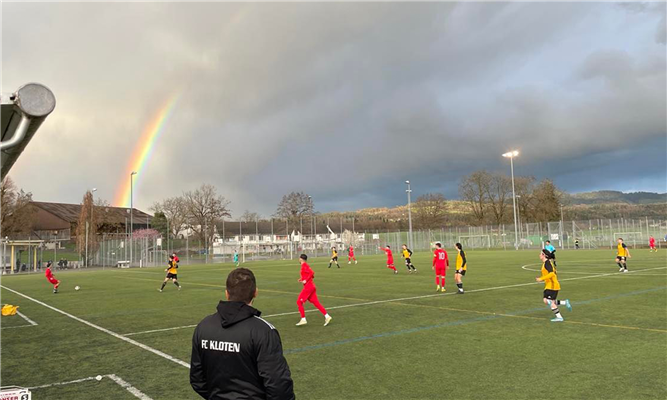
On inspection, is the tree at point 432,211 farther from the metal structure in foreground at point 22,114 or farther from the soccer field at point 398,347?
the metal structure in foreground at point 22,114

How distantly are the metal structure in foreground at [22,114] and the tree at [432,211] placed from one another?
102277 millimetres

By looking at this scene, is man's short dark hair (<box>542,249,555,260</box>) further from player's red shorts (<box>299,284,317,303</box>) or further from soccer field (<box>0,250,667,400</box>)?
player's red shorts (<box>299,284,317,303</box>)

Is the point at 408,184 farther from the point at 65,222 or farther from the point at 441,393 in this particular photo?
the point at 65,222

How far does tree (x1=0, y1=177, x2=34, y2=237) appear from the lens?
182 ft

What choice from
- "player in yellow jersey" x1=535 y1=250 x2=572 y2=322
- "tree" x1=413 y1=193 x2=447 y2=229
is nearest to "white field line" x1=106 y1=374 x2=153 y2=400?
"player in yellow jersey" x1=535 y1=250 x2=572 y2=322

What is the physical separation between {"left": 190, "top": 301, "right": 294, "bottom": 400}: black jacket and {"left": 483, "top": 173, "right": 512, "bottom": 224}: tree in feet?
298

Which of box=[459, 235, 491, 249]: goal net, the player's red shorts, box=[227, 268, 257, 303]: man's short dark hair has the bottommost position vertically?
box=[459, 235, 491, 249]: goal net

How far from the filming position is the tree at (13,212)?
182 feet

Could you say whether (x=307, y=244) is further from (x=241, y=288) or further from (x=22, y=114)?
(x=22, y=114)

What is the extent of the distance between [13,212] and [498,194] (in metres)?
82.9

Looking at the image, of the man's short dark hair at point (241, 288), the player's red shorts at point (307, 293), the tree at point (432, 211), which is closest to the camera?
the man's short dark hair at point (241, 288)

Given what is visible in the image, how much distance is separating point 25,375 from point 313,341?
17.1 ft

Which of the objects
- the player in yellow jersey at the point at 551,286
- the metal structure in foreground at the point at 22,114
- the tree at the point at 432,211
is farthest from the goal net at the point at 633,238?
the metal structure in foreground at the point at 22,114

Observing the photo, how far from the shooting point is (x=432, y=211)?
4065 inches
